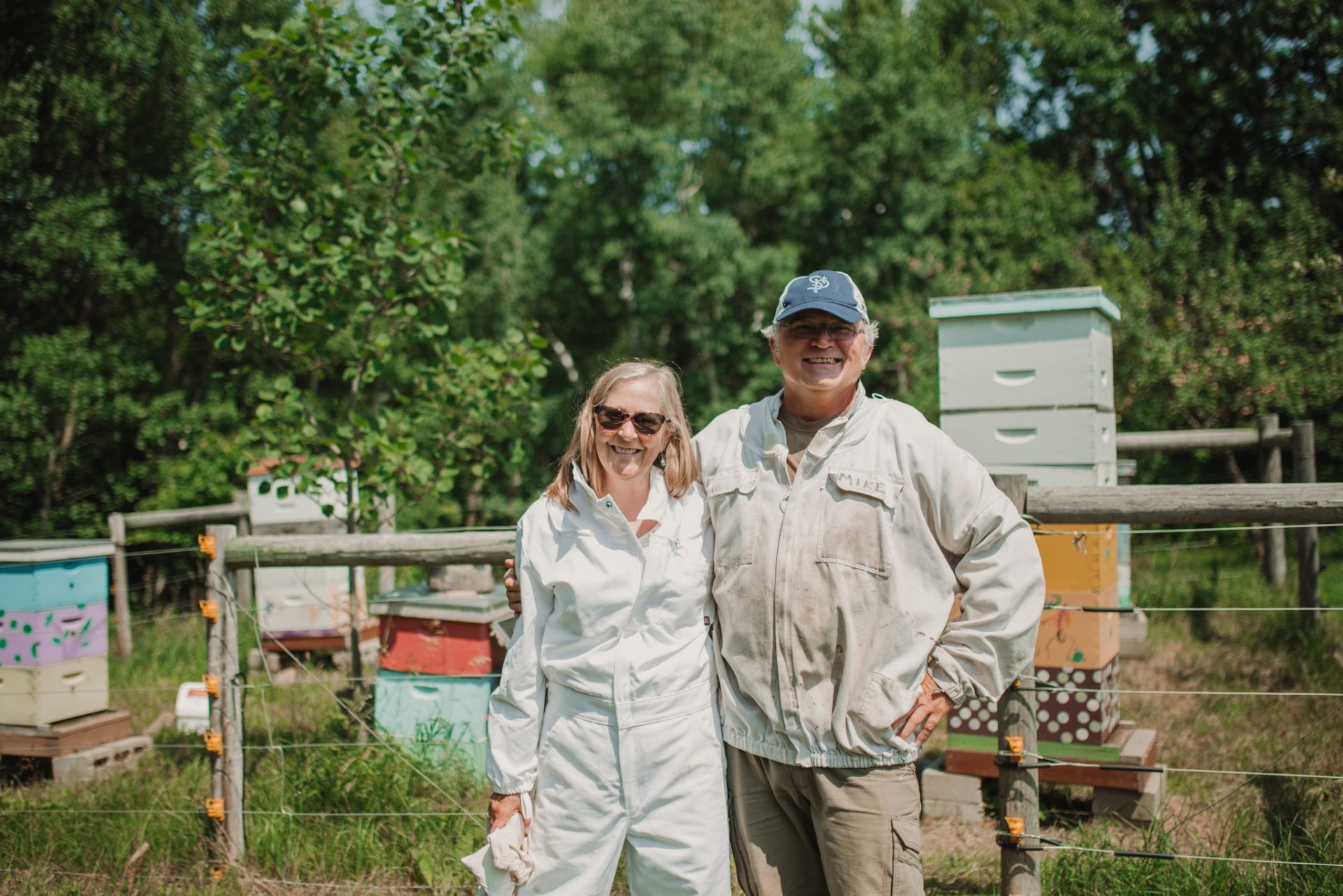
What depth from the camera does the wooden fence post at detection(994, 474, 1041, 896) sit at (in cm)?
291

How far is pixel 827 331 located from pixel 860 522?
473 mm

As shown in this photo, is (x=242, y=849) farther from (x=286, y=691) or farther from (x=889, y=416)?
(x=889, y=416)

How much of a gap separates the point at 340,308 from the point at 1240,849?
184 inches

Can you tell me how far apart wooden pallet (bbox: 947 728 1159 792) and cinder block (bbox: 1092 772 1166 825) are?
0.02 meters

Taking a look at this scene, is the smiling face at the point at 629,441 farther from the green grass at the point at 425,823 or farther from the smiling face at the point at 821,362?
the green grass at the point at 425,823

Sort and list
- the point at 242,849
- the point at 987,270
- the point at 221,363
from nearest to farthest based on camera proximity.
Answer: the point at 242,849
the point at 221,363
the point at 987,270

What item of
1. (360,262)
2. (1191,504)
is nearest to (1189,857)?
(1191,504)

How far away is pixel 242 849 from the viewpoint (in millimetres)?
3699

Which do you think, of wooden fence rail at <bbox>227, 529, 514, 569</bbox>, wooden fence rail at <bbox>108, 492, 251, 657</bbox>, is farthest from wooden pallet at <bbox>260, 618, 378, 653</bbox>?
wooden fence rail at <bbox>227, 529, 514, 569</bbox>

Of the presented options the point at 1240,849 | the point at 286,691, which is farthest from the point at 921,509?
the point at 286,691

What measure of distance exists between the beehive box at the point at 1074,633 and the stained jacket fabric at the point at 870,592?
1517mm

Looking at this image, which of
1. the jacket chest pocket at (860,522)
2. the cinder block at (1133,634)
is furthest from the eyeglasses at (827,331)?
the cinder block at (1133,634)

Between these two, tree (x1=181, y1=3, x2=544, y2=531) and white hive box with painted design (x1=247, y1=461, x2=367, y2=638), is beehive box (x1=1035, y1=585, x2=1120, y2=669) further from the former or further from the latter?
white hive box with painted design (x1=247, y1=461, x2=367, y2=638)

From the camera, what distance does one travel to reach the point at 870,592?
2.23 meters
